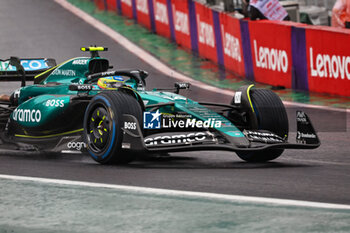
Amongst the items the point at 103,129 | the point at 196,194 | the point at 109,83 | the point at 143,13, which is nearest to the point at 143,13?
the point at 143,13

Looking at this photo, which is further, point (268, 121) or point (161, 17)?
point (161, 17)

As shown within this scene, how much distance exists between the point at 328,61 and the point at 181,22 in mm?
8317

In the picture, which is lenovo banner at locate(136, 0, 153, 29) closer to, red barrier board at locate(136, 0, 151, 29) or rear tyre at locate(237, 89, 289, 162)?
red barrier board at locate(136, 0, 151, 29)

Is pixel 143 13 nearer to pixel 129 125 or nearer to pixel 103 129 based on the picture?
pixel 103 129

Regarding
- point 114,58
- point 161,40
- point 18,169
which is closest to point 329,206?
point 18,169

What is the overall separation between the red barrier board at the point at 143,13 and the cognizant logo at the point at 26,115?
16.3m

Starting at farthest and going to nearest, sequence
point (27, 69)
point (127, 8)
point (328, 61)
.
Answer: point (127, 8) < point (328, 61) < point (27, 69)

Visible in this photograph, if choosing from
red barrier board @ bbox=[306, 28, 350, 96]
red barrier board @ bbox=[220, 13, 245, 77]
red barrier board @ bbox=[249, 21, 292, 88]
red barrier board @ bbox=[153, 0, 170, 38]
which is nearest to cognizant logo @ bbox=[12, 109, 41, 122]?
red barrier board @ bbox=[306, 28, 350, 96]

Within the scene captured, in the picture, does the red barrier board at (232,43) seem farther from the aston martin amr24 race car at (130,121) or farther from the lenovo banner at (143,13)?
the aston martin amr24 race car at (130,121)

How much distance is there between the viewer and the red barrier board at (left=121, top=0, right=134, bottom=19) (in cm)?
2767

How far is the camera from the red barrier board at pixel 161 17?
78.6 ft

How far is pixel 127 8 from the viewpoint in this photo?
92.1 feet

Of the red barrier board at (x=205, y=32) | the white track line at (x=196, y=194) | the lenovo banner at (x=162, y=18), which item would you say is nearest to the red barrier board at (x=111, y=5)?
the lenovo banner at (x=162, y=18)

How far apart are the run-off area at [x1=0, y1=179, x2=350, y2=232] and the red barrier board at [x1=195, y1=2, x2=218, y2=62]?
14017 mm
